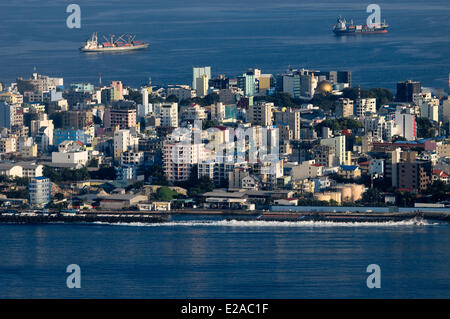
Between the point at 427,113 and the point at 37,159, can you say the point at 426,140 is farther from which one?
the point at 37,159

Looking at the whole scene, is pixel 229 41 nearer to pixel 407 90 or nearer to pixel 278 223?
pixel 407 90

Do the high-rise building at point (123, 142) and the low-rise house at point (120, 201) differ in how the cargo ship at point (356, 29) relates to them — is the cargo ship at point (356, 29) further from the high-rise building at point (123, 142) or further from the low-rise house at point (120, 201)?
the low-rise house at point (120, 201)

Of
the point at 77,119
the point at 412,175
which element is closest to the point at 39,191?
the point at 412,175

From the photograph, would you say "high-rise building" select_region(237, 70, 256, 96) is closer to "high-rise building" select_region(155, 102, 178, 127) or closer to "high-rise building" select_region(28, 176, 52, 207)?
"high-rise building" select_region(155, 102, 178, 127)

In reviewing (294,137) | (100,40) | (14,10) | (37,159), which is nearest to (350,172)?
(294,137)

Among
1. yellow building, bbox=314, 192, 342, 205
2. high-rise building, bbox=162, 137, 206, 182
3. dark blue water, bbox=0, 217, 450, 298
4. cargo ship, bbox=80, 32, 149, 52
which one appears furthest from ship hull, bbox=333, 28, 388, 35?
dark blue water, bbox=0, 217, 450, 298

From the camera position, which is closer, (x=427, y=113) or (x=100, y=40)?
(x=427, y=113)

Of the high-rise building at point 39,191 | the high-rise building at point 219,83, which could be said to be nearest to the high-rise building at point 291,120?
the high-rise building at point 219,83
